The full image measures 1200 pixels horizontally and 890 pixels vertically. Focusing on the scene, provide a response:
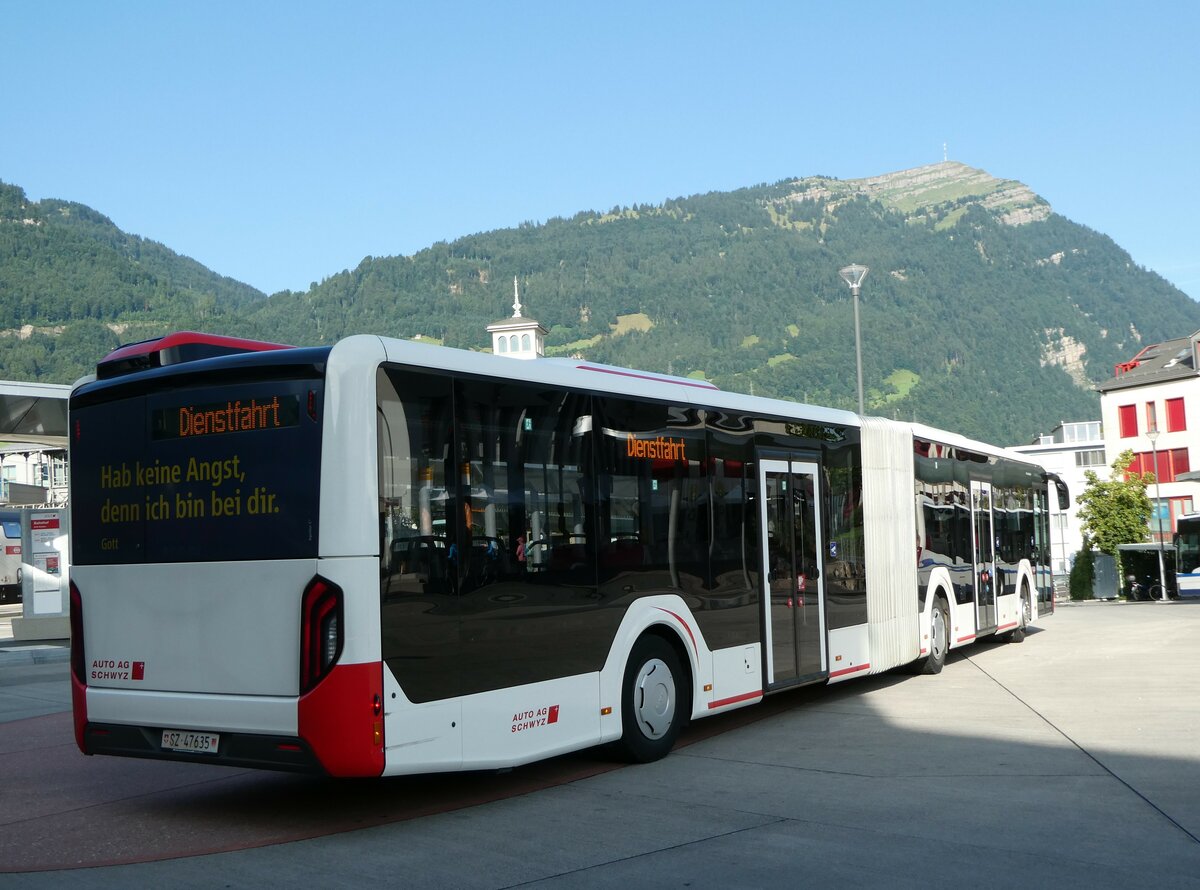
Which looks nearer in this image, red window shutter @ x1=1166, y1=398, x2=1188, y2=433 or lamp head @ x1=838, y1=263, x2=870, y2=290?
lamp head @ x1=838, y1=263, x2=870, y2=290

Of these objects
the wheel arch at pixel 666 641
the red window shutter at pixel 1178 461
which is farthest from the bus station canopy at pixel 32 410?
the red window shutter at pixel 1178 461

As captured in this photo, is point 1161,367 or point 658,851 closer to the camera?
point 658,851

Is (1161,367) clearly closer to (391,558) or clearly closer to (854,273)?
(854,273)

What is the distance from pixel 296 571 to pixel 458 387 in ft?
4.79

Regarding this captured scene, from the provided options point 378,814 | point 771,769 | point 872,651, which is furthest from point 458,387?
point 872,651

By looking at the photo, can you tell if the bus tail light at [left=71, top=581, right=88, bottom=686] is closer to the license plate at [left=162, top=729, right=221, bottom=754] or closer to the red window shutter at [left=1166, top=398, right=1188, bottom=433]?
the license plate at [left=162, top=729, right=221, bottom=754]

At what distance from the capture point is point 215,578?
23.7 ft

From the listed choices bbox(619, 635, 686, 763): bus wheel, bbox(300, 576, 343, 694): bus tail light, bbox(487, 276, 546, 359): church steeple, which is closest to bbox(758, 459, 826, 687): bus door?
bbox(619, 635, 686, 763): bus wheel

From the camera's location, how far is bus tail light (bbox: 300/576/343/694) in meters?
6.74

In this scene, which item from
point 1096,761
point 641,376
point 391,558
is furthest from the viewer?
point 641,376

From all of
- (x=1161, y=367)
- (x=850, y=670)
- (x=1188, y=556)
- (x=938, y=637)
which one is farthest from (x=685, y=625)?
(x=1161, y=367)

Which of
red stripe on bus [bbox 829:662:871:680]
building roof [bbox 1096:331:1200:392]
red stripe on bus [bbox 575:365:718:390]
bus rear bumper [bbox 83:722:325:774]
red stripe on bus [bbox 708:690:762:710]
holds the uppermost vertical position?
building roof [bbox 1096:331:1200:392]

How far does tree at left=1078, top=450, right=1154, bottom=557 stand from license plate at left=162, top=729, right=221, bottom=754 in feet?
156

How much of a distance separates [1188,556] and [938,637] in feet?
103
